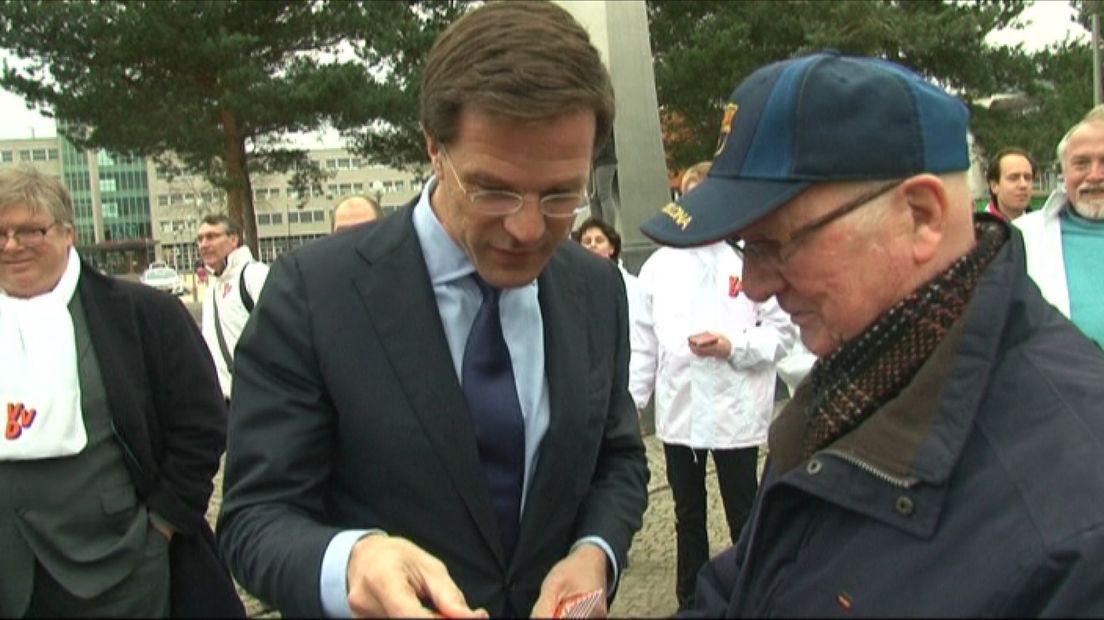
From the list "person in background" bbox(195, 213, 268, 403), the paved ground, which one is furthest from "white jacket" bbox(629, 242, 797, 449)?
"person in background" bbox(195, 213, 268, 403)

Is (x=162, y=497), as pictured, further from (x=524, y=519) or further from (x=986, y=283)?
(x=986, y=283)

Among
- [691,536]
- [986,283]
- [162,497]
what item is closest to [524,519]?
[986,283]

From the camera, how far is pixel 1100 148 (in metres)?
4.08

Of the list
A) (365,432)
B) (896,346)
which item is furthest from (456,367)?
(896,346)

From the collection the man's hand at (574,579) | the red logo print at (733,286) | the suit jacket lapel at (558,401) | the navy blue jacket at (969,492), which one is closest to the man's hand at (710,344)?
the red logo print at (733,286)

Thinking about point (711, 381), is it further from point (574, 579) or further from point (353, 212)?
point (574, 579)

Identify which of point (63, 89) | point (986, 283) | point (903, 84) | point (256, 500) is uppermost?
point (63, 89)

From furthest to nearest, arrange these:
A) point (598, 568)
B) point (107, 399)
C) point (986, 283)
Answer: point (107, 399), point (598, 568), point (986, 283)

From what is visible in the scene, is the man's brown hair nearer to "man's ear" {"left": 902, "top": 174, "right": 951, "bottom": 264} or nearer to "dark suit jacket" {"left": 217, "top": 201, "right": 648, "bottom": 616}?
"dark suit jacket" {"left": 217, "top": 201, "right": 648, "bottom": 616}

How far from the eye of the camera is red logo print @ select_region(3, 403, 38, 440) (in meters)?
2.90

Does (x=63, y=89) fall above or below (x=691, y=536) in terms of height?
above

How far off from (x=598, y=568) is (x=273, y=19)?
24.6 meters

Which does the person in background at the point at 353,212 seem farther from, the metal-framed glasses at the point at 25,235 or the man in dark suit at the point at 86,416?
the metal-framed glasses at the point at 25,235

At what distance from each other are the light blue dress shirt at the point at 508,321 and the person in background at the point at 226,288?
4.37 m
